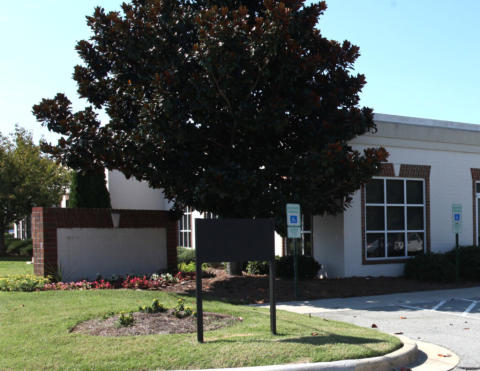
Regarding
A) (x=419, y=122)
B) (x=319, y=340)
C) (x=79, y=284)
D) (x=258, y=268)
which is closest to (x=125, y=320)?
(x=319, y=340)

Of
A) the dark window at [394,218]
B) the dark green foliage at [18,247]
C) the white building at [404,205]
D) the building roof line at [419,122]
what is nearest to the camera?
the white building at [404,205]

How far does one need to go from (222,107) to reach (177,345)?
→ 7415mm

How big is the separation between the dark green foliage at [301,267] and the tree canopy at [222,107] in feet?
6.03

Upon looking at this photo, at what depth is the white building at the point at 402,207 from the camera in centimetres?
1539

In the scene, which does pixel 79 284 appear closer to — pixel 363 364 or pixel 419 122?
pixel 363 364

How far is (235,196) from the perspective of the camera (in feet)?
38.8

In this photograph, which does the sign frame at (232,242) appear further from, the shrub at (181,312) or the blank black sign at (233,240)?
the shrub at (181,312)

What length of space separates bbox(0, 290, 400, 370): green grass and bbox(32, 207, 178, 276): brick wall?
505cm

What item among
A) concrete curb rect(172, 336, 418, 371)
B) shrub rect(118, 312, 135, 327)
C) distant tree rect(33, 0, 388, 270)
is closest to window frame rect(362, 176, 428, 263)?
distant tree rect(33, 0, 388, 270)

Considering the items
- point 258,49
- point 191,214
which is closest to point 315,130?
point 258,49

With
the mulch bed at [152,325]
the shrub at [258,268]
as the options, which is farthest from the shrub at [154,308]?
the shrub at [258,268]

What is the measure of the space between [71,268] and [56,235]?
3.26 feet

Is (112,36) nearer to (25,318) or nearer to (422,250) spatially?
(25,318)

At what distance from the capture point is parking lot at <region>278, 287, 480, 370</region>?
788 cm
